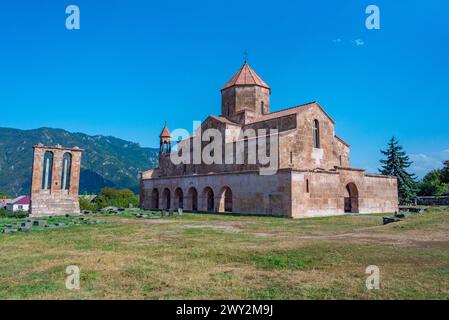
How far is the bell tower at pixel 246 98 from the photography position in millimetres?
29750

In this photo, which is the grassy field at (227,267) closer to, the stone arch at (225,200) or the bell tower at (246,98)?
the stone arch at (225,200)

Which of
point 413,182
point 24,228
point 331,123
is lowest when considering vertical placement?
point 24,228

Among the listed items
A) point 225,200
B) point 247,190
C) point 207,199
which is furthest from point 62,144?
point 247,190

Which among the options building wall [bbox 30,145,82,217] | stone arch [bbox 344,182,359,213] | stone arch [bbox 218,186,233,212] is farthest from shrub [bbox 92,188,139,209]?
stone arch [bbox 344,182,359,213]

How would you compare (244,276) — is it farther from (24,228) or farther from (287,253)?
(24,228)

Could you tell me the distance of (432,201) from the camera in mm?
32625

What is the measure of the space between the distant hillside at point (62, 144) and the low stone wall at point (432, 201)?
426 ft

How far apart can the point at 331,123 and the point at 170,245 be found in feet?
69.5

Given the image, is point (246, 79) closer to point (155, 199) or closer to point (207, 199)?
point (207, 199)

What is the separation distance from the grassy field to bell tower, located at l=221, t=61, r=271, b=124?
20842 mm

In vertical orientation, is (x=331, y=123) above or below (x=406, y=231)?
above

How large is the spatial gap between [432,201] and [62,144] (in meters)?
176
